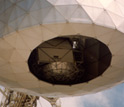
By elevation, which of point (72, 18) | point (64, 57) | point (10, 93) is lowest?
point (10, 93)

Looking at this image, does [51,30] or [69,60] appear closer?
[51,30]

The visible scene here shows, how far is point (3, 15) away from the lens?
1695 centimetres

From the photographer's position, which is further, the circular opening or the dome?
the circular opening

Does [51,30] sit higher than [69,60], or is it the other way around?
[51,30]

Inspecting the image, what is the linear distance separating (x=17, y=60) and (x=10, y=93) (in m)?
23.3

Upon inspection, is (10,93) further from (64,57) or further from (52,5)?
(52,5)

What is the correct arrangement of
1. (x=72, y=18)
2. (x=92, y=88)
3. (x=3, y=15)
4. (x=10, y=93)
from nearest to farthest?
(x=72, y=18), (x=3, y=15), (x=92, y=88), (x=10, y=93)

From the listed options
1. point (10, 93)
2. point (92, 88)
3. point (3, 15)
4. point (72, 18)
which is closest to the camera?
point (72, 18)

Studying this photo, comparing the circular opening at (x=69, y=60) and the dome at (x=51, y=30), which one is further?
the circular opening at (x=69, y=60)

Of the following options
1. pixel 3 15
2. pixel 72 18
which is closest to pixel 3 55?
pixel 3 15

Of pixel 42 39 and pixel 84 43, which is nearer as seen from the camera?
pixel 42 39

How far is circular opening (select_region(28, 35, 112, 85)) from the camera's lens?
22.0 m

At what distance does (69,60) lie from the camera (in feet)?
74.1

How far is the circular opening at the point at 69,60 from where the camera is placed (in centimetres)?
2200
